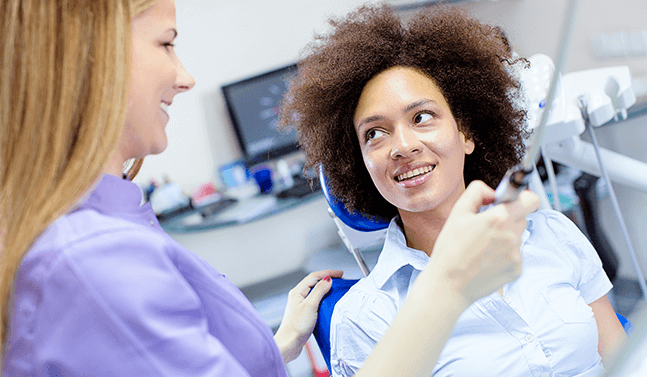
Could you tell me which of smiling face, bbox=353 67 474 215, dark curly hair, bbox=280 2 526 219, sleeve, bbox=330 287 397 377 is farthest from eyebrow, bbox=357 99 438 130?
sleeve, bbox=330 287 397 377

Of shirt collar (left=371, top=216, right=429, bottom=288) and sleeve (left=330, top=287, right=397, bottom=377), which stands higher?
shirt collar (left=371, top=216, right=429, bottom=288)

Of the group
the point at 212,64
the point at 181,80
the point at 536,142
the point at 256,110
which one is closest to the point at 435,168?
the point at 536,142

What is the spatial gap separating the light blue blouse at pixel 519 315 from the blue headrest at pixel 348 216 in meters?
0.19

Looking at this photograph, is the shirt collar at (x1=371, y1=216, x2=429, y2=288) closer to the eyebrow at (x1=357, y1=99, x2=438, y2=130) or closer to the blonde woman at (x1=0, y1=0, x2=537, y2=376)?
the eyebrow at (x1=357, y1=99, x2=438, y2=130)

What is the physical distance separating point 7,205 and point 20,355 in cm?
14

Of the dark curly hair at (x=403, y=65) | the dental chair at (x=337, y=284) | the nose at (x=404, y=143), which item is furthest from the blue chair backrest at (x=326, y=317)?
the nose at (x=404, y=143)

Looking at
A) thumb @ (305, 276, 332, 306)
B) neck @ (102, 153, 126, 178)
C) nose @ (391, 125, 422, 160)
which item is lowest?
thumb @ (305, 276, 332, 306)

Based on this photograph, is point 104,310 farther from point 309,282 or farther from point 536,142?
point 309,282

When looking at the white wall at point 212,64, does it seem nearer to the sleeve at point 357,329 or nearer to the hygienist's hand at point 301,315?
the hygienist's hand at point 301,315

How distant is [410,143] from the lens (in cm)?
108

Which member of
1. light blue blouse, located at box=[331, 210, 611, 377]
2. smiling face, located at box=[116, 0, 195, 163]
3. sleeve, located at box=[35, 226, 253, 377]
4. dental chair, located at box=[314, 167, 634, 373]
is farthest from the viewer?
dental chair, located at box=[314, 167, 634, 373]

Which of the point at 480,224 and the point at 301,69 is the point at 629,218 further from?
the point at 480,224

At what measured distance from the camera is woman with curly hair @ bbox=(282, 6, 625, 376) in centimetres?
99

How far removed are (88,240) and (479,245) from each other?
1.37ft
